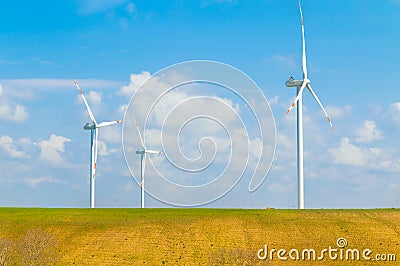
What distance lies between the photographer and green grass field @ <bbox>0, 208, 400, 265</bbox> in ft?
220

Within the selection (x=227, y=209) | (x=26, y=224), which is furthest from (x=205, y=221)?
(x=26, y=224)

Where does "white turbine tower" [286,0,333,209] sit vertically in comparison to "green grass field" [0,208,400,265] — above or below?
above

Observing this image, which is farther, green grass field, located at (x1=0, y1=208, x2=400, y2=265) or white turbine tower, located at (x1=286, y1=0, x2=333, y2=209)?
white turbine tower, located at (x1=286, y1=0, x2=333, y2=209)

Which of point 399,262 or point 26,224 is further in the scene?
point 26,224

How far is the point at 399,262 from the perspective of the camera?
6481cm

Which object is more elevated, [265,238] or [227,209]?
[227,209]

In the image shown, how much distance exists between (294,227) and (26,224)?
31336mm

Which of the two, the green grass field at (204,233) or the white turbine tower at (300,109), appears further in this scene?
the white turbine tower at (300,109)

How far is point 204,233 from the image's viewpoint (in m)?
73.7

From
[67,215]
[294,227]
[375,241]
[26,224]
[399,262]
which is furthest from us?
[67,215]

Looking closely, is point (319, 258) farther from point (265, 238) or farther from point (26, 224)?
point (26, 224)

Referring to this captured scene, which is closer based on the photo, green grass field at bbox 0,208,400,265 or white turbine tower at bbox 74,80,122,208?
green grass field at bbox 0,208,400,265

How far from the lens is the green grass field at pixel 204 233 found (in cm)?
6694

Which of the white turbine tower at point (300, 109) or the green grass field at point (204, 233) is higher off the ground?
the white turbine tower at point (300, 109)
